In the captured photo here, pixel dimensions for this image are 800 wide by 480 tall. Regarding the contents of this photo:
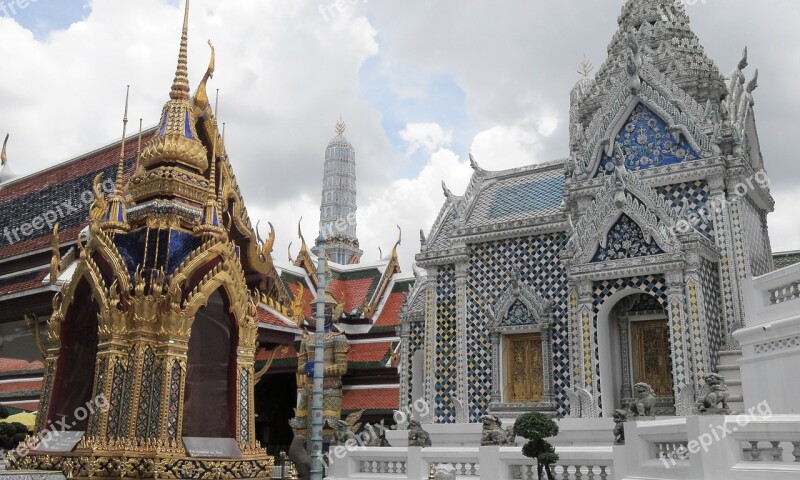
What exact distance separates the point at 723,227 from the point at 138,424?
38.8 ft

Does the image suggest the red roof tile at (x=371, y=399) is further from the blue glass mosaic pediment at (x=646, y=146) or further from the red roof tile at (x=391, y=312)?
the blue glass mosaic pediment at (x=646, y=146)

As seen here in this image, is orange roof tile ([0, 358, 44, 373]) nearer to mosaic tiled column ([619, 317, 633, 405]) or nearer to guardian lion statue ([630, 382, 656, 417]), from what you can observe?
mosaic tiled column ([619, 317, 633, 405])

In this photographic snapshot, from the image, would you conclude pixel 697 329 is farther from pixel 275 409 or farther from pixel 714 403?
pixel 275 409

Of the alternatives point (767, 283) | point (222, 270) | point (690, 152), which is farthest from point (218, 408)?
point (690, 152)

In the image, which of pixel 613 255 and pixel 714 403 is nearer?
pixel 714 403

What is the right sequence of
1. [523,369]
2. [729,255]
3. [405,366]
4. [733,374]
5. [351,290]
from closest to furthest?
[733,374] < [729,255] < [523,369] < [405,366] < [351,290]

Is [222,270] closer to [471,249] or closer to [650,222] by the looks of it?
[650,222]

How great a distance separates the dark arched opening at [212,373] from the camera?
688cm

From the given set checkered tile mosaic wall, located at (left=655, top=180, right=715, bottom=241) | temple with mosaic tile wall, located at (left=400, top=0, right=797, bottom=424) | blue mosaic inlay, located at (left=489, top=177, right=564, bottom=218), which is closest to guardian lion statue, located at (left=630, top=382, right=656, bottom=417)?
temple with mosaic tile wall, located at (left=400, top=0, right=797, bottom=424)

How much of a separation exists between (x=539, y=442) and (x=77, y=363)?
525 cm

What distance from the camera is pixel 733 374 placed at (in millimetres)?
12984

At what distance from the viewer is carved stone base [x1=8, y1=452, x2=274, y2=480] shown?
6.19m

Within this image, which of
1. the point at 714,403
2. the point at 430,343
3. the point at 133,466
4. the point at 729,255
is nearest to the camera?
the point at 133,466

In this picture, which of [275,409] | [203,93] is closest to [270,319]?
[203,93]
